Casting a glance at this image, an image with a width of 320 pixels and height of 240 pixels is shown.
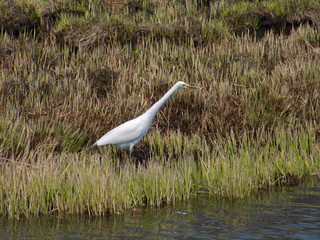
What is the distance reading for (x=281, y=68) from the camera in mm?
10469

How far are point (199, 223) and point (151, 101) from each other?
15.3 ft

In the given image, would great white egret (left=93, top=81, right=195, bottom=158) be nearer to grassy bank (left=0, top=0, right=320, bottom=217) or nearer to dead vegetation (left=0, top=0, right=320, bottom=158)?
grassy bank (left=0, top=0, right=320, bottom=217)

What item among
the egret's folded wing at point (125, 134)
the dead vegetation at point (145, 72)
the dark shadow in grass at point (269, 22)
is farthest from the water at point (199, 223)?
the dark shadow in grass at point (269, 22)

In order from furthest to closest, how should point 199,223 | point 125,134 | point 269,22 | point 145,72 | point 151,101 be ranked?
point 269,22 → point 145,72 → point 151,101 → point 125,134 → point 199,223

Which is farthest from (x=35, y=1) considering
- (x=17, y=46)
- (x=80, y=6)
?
(x=17, y=46)

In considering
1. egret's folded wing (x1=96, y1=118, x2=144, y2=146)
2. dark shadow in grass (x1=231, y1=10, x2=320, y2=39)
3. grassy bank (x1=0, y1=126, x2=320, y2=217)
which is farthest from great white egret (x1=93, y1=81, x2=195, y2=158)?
dark shadow in grass (x1=231, y1=10, x2=320, y2=39)

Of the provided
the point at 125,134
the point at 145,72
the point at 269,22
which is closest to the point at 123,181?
the point at 125,134

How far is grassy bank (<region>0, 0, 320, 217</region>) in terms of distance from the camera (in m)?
5.82

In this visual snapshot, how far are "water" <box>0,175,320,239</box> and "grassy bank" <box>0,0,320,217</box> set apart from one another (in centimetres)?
22

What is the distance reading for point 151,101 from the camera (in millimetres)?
9586

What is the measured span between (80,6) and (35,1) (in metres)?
1.28

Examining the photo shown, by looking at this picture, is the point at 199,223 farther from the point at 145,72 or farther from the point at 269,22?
the point at 269,22

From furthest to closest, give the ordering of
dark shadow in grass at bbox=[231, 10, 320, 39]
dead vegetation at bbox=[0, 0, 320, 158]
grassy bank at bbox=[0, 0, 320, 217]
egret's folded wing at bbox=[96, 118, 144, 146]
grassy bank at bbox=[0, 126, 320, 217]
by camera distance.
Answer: dark shadow in grass at bbox=[231, 10, 320, 39] < dead vegetation at bbox=[0, 0, 320, 158] < egret's folded wing at bbox=[96, 118, 144, 146] < grassy bank at bbox=[0, 0, 320, 217] < grassy bank at bbox=[0, 126, 320, 217]

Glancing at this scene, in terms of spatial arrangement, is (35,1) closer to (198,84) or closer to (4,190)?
(198,84)
